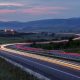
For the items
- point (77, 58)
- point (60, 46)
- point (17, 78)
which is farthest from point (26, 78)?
point (60, 46)

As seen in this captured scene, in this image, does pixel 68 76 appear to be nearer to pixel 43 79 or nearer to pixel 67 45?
pixel 43 79

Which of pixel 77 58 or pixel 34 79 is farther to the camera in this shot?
pixel 77 58

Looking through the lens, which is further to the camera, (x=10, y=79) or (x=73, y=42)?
(x=73, y=42)

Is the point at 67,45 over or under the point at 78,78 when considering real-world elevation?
under

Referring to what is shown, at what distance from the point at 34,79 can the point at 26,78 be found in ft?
2.31

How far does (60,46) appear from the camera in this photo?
86938mm

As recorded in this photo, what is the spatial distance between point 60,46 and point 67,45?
2779 millimetres

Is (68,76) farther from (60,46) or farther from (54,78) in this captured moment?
(60,46)

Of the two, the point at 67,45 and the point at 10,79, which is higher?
the point at 10,79

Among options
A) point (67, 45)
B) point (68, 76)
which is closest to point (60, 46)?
point (67, 45)

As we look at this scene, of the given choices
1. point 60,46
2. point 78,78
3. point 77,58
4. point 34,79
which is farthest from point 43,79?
point 60,46

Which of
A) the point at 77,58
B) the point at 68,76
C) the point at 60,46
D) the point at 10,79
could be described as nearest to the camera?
the point at 10,79

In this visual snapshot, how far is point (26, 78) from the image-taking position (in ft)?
76.4

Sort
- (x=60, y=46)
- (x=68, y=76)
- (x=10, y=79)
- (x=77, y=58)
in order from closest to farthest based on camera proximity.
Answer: (x=10, y=79), (x=68, y=76), (x=77, y=58), (x=60, y=46)
